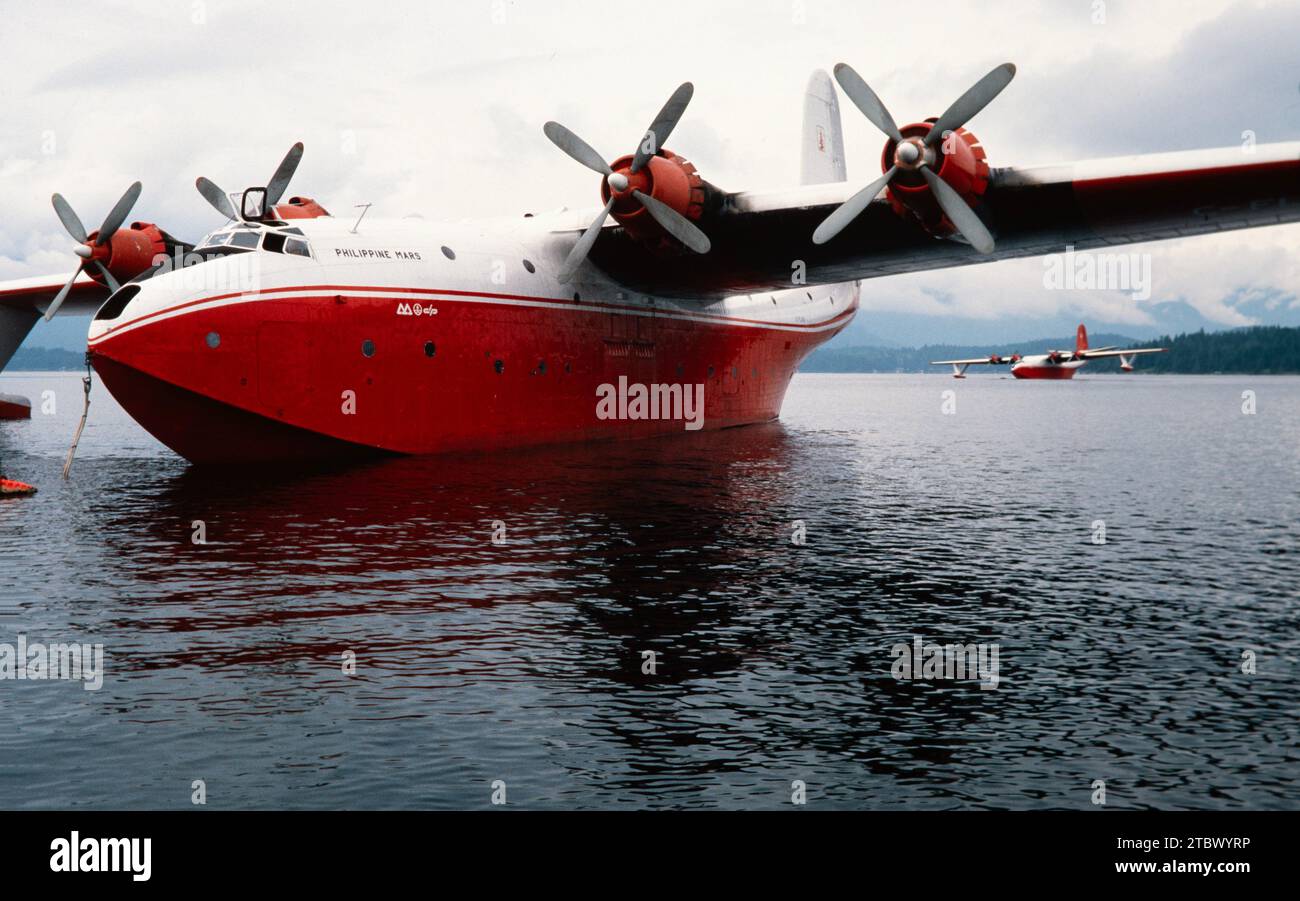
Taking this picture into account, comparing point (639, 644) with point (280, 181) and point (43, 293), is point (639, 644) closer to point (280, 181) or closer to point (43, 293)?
point (280, 181)

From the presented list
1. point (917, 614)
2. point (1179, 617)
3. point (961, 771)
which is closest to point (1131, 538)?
point (1179, 617)

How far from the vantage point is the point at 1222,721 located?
8000 mm

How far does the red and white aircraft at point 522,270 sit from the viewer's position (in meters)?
21.7

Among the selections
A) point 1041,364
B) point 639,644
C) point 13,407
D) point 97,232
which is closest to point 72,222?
point 97,232

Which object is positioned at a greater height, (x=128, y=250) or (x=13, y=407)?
(x=128, y=250)

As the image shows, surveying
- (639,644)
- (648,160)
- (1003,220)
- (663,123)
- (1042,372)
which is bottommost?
(639,644)

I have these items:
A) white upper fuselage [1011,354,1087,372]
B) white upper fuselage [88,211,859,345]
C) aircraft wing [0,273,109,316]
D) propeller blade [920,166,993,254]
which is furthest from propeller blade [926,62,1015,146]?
white upper fuselage [1011,354,1087,372]

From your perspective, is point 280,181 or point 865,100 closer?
point 865,100

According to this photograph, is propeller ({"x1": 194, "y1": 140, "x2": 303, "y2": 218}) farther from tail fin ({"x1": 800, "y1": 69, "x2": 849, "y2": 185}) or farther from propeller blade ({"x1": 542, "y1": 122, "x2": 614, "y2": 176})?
tail fin ({"x1": 800, "y1": 69, "x2": 849, "y2": 185})

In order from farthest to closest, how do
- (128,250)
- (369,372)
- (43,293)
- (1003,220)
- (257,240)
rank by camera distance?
(43,293) < (128,250) < (1003,220) < (369,372) < (257,240)

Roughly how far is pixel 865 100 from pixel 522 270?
10115 mm

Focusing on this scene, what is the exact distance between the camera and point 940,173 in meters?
21.0
